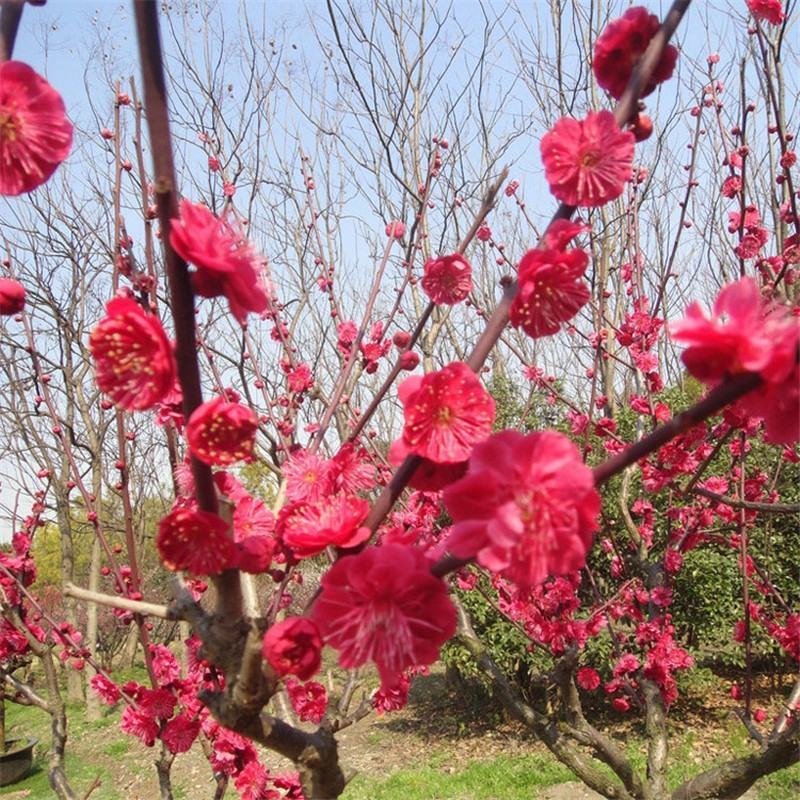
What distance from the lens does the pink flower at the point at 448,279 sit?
1.21m

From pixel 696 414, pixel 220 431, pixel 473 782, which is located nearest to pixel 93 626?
pixel 473 782

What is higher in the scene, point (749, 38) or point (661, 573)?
point (749, 38)

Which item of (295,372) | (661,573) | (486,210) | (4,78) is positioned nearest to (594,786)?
(661,573)

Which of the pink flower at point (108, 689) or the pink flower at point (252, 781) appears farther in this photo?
the pink flower at point (108, 689)

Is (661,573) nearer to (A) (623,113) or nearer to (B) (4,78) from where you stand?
(A) (623,113)

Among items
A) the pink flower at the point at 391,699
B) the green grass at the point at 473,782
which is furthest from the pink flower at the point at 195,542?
the green grass at the point at 473,782

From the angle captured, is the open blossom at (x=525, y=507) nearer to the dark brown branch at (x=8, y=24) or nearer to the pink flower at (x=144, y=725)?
the dark brown branch at (x=8, y=24)

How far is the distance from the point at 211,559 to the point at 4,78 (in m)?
0.51

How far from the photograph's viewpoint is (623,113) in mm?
830

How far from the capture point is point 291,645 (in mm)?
730

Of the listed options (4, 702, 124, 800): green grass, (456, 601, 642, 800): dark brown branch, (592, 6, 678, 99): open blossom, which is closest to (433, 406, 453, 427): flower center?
(592, 6, 678, 99): open blossom

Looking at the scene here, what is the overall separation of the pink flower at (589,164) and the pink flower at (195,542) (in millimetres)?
532

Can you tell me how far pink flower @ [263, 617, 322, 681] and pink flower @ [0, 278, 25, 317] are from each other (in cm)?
49

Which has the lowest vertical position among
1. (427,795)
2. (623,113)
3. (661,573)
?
(427,795)
